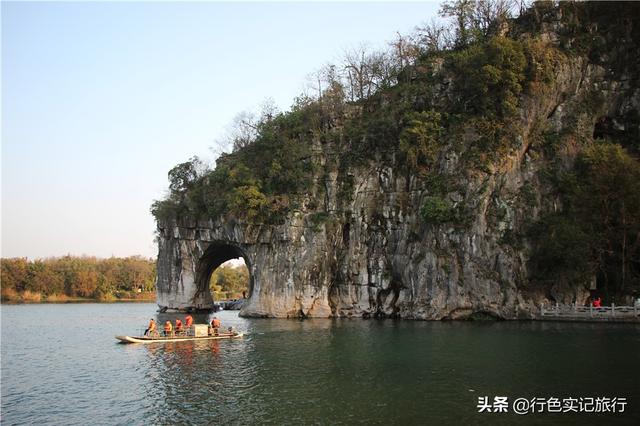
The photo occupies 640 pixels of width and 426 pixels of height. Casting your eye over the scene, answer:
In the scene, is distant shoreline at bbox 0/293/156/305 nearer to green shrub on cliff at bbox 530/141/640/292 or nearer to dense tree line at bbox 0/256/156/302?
dense tree line at bbox 0/256/156/302

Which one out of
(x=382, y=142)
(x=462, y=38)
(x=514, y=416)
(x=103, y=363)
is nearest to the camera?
(x=514, y=416)

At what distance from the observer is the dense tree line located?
3947 inches

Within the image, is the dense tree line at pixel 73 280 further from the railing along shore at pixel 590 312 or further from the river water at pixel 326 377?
the railing along shore at pixel 590 312

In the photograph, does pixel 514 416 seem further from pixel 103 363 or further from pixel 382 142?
pixel 382 142

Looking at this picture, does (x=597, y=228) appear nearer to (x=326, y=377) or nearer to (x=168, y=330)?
(x=326, y=377)

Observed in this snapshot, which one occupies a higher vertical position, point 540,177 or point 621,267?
point 540,177

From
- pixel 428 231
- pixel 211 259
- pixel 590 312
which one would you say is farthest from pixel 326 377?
pixel 211 259

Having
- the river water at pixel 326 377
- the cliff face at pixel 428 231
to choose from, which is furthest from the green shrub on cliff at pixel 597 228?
the river water at pixel 326 377

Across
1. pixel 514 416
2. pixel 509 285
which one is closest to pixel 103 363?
pixel 514 416

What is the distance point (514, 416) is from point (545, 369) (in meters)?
6.81

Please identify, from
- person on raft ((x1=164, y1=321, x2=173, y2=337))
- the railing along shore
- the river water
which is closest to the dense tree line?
the river water

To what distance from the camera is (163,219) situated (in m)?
59.3

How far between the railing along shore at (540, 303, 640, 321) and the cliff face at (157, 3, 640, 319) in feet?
4.65

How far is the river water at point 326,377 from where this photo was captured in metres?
17.0
